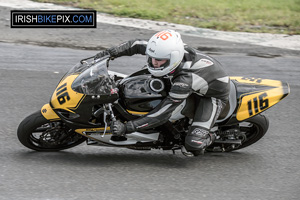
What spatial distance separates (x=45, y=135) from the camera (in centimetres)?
598

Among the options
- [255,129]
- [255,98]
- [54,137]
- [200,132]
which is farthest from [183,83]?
[54,137]

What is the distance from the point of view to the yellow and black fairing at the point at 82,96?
5.62 metres

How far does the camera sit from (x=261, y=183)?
5.80 meters

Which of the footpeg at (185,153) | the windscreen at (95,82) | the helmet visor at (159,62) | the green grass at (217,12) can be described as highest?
the green grass at (217,12)

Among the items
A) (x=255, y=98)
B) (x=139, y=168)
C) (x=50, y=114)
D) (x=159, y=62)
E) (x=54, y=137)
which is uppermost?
(x=159, y=62)

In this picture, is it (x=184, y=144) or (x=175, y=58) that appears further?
(x=184, y=144)

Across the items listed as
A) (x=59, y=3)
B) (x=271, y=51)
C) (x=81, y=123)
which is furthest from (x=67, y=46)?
(x=81, y=123)

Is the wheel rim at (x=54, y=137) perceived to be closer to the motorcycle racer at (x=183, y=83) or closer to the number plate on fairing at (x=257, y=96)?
the motorcycle racer at (x=183, y=83)

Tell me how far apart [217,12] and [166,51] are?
28.1 feet

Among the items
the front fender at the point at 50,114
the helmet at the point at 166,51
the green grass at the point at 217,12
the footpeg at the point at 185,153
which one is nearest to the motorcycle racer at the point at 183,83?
the helmet at the point at 166,51

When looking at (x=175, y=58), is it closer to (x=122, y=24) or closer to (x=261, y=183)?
(x=261, y=183)

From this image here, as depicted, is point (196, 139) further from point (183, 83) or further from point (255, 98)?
point (255, 98)

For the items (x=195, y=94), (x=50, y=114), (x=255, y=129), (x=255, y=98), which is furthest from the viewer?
(x=255, y=129)

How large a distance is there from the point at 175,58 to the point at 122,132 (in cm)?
94
